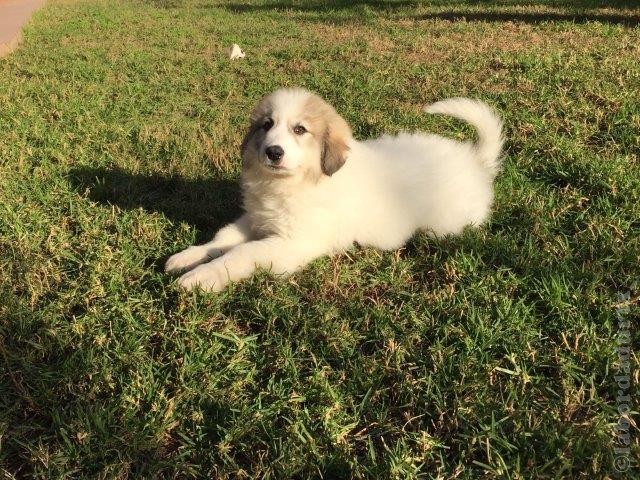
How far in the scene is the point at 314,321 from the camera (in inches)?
80.3

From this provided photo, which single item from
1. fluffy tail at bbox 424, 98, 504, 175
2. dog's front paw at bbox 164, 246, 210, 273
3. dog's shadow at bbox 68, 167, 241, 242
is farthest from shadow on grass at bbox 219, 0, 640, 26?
dog's front paw at bbox 164, 246, 210, 273

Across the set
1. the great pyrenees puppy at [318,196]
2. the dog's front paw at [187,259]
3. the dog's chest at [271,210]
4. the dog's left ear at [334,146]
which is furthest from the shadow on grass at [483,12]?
the dog's front paw at [187,259]

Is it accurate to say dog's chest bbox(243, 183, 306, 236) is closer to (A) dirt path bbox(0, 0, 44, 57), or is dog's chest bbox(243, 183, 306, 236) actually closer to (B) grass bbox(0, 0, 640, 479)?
(B) grass bbox(0, 0, 640, 479)

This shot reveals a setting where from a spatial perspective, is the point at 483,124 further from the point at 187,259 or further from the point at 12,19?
the point at 12,19

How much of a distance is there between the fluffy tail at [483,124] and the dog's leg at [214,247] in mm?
1245

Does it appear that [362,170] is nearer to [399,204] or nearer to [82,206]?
[399,204]

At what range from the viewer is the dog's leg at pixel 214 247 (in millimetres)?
2430

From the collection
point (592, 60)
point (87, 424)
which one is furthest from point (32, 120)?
point (592, 60)

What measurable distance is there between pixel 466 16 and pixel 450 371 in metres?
9.51

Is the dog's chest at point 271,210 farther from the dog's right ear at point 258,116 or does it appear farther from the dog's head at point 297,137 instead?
the dog's right ear at point 258,116

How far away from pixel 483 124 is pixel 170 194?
2014mm

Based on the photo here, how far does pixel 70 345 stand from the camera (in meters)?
1.92

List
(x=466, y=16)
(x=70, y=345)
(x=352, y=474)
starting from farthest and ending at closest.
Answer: (x=466, y=16)
(x=70, y=345)
(x=352, y=474)

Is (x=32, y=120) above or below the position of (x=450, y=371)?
above
